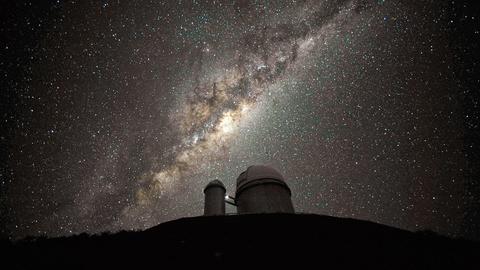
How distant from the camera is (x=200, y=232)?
618 cm

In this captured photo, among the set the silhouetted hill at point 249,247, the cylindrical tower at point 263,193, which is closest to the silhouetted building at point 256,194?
the cylindrical tower at point 263,193

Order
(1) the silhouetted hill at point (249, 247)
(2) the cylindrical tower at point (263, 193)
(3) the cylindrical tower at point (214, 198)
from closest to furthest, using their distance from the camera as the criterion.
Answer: (1) the silhouetted hill at point (249, 247) → (2) the cylindrical tower at point (263, 193) → (3) the cylindrical tower at point (214, 198)

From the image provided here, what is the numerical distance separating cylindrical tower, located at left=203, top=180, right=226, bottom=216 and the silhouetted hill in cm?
569

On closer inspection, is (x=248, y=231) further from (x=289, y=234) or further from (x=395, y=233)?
(x=395, y=233)

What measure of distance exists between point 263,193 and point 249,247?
6.06 m

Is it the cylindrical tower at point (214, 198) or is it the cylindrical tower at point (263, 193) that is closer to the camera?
the cylindrical tower at point (263, 193)

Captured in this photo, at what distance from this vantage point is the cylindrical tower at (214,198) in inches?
483

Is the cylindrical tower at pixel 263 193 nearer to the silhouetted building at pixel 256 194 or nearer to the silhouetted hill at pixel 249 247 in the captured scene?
the silhouetted building at pixel 256 194

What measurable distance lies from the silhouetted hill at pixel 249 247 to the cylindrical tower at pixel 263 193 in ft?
13.4

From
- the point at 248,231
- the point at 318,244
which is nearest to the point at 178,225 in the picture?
the point at 248,231

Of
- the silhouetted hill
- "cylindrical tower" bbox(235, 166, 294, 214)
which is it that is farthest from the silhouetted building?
the silhouetted hill

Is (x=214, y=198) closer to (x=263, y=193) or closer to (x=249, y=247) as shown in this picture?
(x=263, y=193)

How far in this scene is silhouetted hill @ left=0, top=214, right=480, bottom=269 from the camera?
16.7ft

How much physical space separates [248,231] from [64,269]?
3.69 m
